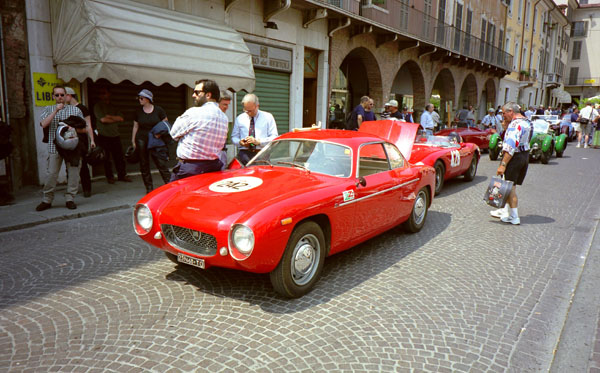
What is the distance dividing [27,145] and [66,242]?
12.4ft

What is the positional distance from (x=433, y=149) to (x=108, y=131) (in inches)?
260

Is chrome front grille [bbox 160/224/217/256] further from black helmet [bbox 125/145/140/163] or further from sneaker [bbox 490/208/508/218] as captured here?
sneaker [bbox 490/208/508/218]

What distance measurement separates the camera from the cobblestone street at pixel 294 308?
2814mm

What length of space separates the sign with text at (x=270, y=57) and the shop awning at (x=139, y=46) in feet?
6.03

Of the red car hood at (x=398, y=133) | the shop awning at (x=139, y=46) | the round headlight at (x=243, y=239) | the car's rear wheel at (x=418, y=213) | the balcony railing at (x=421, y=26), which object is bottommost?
the car's rear wheel at (x=418, y=213)

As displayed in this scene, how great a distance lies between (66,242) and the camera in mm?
5160

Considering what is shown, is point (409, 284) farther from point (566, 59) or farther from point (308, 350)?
point (566, 59)

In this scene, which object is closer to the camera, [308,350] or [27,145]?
[308,350]

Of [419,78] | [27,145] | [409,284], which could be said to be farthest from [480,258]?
[419,78]

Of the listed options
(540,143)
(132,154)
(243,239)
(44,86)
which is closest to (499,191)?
(243,239)

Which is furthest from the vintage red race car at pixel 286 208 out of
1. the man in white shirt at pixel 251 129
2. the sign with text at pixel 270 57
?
the sign with text at pixel 270 57

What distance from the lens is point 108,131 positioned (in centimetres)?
873

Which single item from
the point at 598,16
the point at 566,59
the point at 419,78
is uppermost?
the point at 598,16

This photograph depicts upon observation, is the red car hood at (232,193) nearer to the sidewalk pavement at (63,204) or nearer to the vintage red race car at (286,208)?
the vintage red race car at (286,208)
